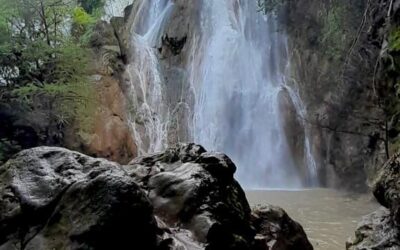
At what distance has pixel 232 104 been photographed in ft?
56.7

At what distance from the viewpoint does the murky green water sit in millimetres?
8016

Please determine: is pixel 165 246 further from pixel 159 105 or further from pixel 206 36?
pixel 206 36

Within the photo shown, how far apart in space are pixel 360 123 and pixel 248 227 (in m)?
10.4

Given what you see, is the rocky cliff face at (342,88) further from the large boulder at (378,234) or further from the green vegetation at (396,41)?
the large boulder at (378,234)

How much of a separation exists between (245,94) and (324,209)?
7.58m

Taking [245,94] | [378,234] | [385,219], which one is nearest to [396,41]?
[385,219]

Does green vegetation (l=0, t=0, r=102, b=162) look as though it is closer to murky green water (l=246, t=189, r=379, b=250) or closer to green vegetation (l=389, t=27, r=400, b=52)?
murky green water (l=246, t=189, r=379, b=250)

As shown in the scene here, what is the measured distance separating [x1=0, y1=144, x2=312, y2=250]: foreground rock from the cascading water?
10432mm

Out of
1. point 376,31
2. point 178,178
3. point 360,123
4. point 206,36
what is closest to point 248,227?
point 178,178

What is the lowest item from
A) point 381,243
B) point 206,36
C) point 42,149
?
point 381,243

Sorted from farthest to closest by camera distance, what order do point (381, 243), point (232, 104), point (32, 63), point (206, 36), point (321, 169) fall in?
1. point (206, 36)
2. point (232, 104)
3. point (321, 169)
4. point (32, 63)
5. point (381, 243)

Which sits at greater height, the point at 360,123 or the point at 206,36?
the point at 206,36

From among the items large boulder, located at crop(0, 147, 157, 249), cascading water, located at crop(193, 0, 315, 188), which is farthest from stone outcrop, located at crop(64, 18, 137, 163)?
large boulder, located at crop(0, 147, 157, 249)

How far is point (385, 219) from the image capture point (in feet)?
15.8
